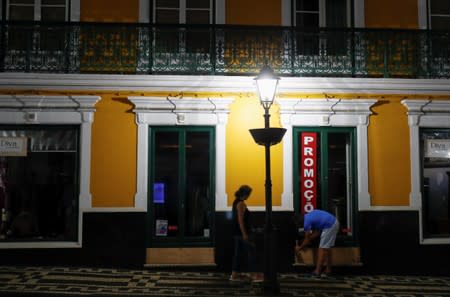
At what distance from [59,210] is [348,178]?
5.79 metres

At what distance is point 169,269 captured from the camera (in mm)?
10969

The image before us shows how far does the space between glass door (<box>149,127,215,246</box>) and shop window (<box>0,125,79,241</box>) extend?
155 cm

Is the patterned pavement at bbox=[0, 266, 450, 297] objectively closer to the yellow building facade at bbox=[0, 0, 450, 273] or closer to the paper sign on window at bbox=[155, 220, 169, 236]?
the yellow building facade at bbox=[0, 0, 450, 273]

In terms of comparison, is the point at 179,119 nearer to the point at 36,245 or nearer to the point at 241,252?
the point at 241,252

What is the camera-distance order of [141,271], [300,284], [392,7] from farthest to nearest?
[392,7]
[141,271]
[300,284]

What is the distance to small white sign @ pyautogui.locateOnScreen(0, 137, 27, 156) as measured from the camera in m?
11.0

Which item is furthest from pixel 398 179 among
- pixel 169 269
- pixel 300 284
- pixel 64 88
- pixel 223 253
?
pixel 64 88

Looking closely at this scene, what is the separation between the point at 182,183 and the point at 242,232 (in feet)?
6.39

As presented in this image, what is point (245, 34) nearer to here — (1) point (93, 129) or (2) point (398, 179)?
(1) point (93, 129)

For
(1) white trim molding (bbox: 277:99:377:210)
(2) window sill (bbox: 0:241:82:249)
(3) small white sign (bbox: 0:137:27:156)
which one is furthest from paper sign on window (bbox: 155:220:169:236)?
(3) small white sign (bbox: 0:137:27:156)

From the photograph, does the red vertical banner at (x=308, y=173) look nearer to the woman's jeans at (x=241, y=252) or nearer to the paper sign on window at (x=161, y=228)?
the woman's jeans at (x=241, y=252)

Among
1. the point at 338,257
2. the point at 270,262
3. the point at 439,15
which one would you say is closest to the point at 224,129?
the point at 270,262

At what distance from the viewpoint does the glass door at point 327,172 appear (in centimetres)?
1129

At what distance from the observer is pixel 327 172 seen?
37.5 ft
